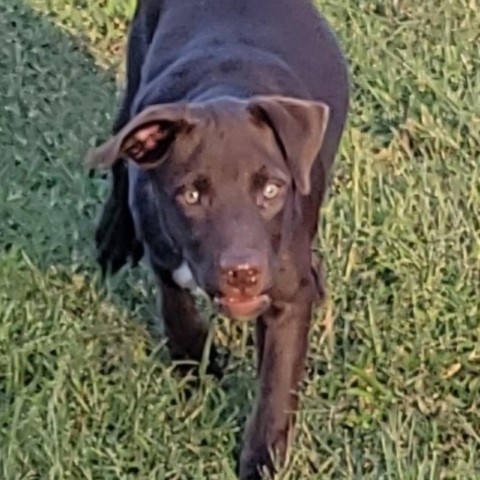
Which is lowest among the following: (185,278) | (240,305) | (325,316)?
(325,316)

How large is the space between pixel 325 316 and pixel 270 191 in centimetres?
87

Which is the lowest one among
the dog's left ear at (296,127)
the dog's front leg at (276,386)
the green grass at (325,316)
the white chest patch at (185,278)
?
the green grass at (325,316)

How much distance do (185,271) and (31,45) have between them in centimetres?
266

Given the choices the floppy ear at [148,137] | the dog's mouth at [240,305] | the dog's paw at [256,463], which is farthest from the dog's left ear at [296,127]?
the dog's paw at [256,463]

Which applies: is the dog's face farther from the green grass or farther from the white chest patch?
the green grass

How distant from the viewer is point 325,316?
14.5 ft

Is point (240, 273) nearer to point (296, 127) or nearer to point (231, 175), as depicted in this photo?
point (231, 175)

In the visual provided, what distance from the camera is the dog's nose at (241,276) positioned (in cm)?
Result: 350

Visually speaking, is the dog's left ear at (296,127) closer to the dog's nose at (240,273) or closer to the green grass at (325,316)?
the dog's nose at (240,273)

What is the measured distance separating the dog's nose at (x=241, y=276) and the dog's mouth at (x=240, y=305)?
0.15 ft

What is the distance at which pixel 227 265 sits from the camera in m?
3.51

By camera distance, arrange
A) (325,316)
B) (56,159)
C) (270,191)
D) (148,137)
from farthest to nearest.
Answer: (56,159)
(325,316)
(148,137)
(270,191)

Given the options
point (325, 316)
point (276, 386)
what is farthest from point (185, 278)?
point (325, 316)

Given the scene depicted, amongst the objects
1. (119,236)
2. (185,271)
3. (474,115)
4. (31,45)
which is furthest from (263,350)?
(31,45)
